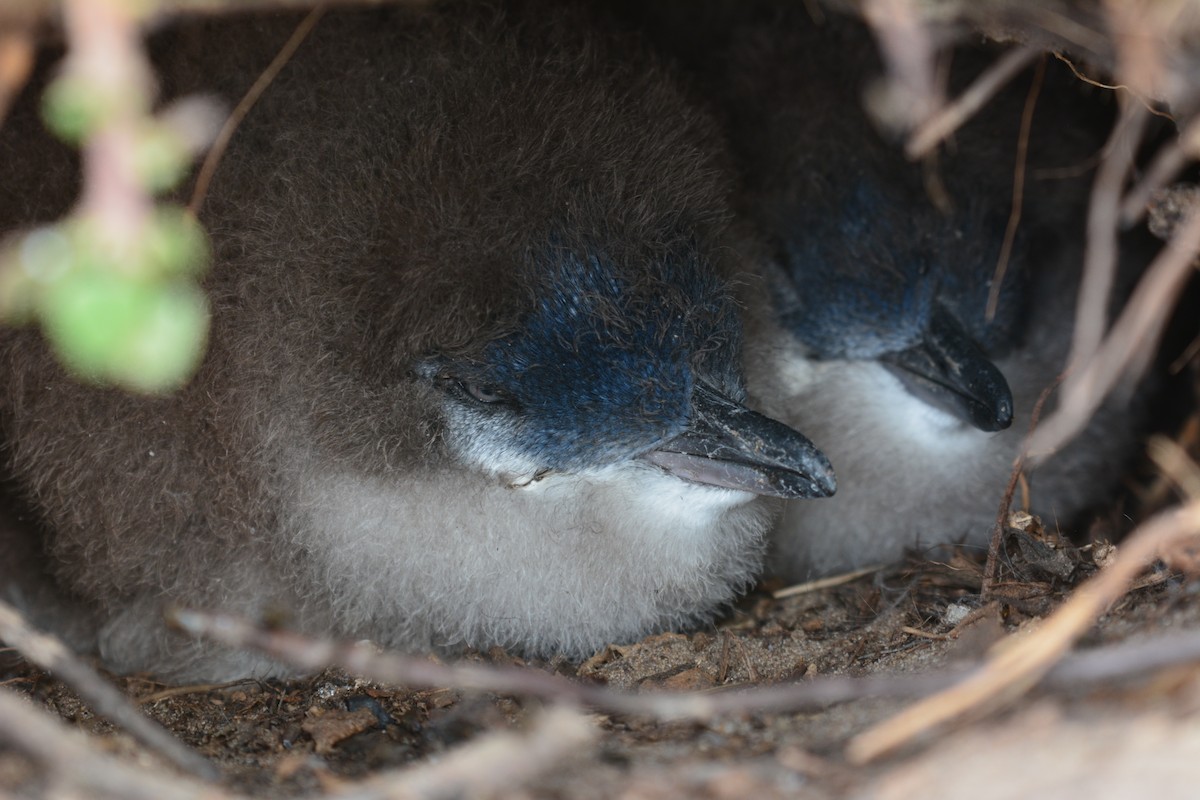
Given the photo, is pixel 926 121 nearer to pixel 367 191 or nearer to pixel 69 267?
pixel 367 191

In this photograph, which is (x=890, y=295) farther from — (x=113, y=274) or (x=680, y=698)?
(x=113, y=274)

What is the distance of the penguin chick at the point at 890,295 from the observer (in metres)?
2.86

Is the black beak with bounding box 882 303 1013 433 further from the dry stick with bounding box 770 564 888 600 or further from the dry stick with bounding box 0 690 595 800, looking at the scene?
the dry stick with bounding box 0 690 595 800

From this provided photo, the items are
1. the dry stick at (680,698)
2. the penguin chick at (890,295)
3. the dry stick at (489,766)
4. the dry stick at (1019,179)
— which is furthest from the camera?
the penguin chick at (890,295)

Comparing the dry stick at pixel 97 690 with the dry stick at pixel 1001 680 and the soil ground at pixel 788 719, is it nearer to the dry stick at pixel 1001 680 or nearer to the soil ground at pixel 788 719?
the soil ground at pixel 788 719

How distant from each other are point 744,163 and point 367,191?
117 cm

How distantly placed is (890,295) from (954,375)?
241 mm

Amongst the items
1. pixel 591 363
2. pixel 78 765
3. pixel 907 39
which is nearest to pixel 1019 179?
pixel 907 39

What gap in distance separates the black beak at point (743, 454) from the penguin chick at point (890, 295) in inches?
19.8

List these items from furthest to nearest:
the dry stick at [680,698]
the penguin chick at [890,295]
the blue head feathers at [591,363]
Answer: the penguin chick at [890,295] → the blue head feathers at [591,363] → the dry stick at [680,698]

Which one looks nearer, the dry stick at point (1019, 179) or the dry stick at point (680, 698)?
the dry stick at point (680, 698)

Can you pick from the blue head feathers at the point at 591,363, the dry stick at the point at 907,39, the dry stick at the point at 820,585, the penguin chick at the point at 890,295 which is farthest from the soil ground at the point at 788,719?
the dry stick at the point at 907,39

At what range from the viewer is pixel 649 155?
2.30 metres

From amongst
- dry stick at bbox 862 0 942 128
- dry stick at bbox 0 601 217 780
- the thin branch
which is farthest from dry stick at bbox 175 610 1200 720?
dry stick at bbox 862 0 942 128
